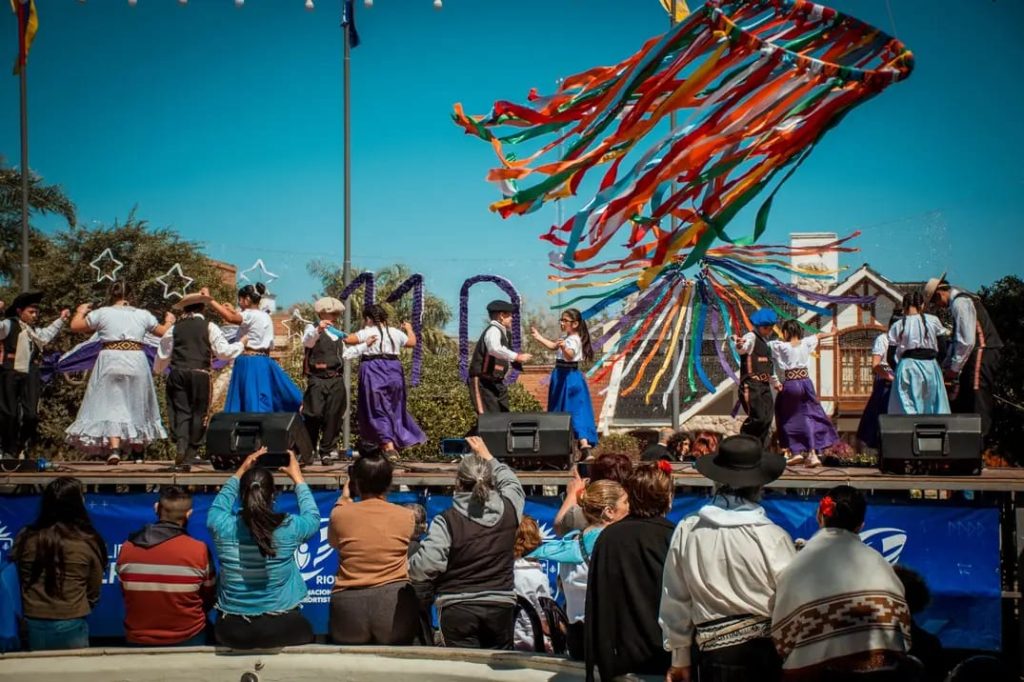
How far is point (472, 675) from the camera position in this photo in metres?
5.46

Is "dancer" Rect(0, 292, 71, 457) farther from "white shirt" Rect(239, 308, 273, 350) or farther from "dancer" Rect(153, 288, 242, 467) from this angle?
"white shirt" Rect(239, 308, 273, 350)

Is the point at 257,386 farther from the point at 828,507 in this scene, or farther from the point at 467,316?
the point at 828,507

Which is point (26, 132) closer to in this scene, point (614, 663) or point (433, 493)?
point (433, 493)

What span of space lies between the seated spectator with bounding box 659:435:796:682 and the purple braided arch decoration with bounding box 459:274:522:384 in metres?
6.45

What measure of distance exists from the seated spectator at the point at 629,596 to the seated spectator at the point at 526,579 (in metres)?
1.66

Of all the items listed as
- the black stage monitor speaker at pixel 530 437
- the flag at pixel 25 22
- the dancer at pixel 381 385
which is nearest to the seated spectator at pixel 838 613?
the black stage monitor speaker at pixel 530 437

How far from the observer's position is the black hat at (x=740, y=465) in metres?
4.46

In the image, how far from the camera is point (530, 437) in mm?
9062

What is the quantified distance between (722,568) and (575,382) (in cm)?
628

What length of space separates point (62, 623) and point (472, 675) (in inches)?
103

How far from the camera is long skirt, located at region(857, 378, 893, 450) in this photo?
1041 centimetres

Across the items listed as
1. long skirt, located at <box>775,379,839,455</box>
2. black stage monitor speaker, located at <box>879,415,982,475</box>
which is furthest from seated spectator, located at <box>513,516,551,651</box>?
long skirt, located at <box>775,379,839,455</box>

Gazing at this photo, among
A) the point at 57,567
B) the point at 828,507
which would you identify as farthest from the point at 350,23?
the point at 828,507

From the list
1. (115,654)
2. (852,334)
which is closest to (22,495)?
(115,654)
